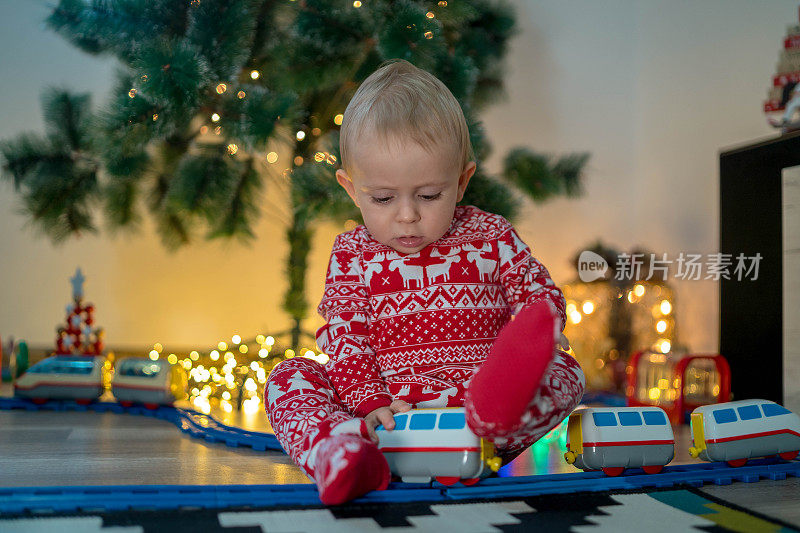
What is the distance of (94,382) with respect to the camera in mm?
1498

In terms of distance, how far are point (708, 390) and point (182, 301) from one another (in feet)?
4.86

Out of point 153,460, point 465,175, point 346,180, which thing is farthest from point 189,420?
point 465,175

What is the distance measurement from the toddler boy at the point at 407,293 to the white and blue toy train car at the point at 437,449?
0.02 m

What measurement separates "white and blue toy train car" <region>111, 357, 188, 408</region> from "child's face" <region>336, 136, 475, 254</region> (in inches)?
29.2

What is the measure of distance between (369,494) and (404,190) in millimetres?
365

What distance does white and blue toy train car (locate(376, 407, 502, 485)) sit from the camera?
77 centimetres

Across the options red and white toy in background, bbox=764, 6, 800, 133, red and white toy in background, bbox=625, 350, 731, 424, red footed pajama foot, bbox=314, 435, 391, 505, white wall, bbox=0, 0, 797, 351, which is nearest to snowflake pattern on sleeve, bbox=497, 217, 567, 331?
red footed pajama foot, bbox=314, 435, 391, 505

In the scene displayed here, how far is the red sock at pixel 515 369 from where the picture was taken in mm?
667

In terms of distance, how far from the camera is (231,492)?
72cm

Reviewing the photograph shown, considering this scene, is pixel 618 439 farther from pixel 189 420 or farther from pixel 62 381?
pixel 62 381

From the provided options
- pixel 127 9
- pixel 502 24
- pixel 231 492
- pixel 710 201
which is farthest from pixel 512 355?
pixel 710 201

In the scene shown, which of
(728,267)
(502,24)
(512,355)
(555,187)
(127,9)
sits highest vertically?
(502,24)

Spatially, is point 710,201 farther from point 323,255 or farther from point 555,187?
point 323,255
